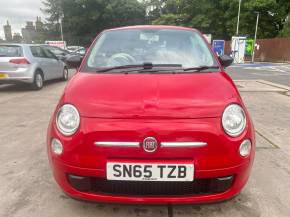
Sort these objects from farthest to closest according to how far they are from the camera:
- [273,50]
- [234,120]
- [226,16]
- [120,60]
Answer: [226,16], [273,50], [120,60], [234,120]

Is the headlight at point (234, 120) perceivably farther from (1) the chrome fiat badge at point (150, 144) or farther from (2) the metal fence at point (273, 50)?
(2) the metal fence at point (273, 50)

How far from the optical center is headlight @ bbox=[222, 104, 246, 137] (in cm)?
242

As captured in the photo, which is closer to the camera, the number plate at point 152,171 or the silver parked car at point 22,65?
the number plate at point 152,171

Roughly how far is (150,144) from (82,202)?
3.12 feet

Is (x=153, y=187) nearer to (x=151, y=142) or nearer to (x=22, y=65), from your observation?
(x=151, y=142)

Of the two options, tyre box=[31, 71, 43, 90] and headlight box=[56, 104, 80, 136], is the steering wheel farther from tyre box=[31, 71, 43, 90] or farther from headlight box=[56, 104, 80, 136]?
tyre box=[31, 71, 43, 90]

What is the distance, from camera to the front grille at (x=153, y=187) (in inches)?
94.2

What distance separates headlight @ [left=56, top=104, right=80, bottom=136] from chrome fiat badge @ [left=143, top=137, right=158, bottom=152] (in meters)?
0.52

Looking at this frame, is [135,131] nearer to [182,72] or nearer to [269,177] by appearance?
[182,72]

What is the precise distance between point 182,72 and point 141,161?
109cm

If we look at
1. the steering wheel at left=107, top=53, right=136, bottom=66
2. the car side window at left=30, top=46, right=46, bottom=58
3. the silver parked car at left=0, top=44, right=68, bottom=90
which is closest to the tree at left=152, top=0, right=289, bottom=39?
the car side window at left=30, top=46, right=46, bottom=58

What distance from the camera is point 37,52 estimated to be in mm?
10164

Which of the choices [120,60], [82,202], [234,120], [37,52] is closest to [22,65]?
[37,52]

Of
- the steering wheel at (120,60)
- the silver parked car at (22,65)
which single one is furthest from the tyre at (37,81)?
the steering wheel at (120,60)
